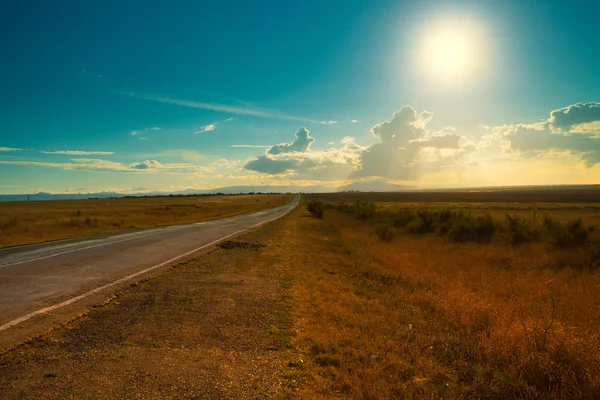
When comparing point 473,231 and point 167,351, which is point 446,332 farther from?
point 473,231

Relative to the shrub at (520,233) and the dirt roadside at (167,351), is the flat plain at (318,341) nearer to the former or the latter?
the dirt roadside at (167,351)

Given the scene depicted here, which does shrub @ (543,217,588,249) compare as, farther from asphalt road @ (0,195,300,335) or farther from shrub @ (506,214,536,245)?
asphalt road @ (0,195,300,335)

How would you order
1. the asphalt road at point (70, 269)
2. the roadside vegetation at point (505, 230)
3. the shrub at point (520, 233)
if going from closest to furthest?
the asphalt road at point (70, 269), the roadside vegetation at point (505, 230), the shrub at point (520, 233)

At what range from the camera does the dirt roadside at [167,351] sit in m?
3.93

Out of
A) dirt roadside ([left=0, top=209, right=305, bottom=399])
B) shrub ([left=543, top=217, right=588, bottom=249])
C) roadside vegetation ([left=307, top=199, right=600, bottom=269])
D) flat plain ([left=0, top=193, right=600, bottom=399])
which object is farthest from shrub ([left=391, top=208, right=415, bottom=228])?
dirt roadside ([left=0, top=209, right=305, bottom=399])

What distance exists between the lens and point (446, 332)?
21.9ft

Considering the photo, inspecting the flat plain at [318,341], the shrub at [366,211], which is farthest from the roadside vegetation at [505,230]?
the flat plain at [318,341]

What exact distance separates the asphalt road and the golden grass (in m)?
4.84

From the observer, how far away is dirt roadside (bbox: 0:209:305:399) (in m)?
3.93

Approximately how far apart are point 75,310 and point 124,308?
0.83 metres

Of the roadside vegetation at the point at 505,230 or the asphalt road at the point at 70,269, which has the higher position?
the asphalt road at the point at 70,269

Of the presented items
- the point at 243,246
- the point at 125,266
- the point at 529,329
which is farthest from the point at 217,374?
the point at 243,246

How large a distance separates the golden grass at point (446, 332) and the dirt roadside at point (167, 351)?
558 millimetres

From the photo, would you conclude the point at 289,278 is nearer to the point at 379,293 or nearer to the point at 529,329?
the point at 379,293
